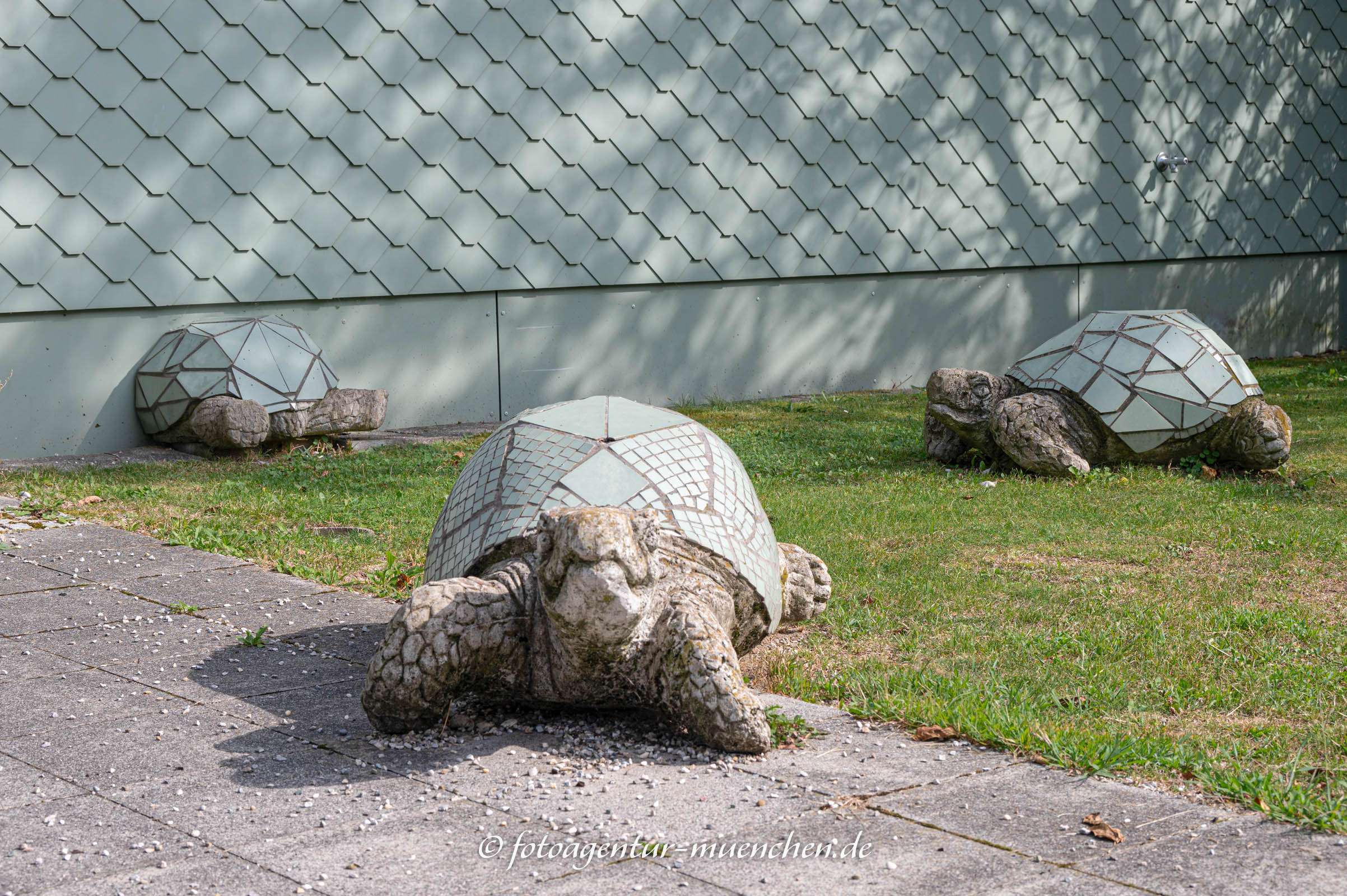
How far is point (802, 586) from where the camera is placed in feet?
15.7

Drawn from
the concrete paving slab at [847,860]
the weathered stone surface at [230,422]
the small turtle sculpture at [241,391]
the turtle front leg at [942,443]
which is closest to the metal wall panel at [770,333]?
the small turtle sculpture at [241,391]

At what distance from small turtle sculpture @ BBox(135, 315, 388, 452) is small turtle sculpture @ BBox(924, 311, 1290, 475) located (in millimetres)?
4137

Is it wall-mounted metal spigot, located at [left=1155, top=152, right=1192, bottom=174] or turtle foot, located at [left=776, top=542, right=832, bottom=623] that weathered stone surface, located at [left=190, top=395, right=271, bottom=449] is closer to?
turtle foot, located at [left=776, top=542, right=832, bottom=623]

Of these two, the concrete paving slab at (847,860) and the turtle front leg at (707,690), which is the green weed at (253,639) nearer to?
the turtle front leg at (707,690)

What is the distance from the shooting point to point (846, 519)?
22.2ft

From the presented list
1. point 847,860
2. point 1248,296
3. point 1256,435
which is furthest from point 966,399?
point 1248,296

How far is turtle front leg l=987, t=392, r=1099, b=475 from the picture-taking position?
26.2ft

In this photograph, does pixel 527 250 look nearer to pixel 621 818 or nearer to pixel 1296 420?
pixel 1296 420

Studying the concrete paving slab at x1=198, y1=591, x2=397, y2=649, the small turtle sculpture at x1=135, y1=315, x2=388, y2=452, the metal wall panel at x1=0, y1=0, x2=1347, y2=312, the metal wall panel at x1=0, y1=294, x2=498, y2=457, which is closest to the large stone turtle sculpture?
the concrete paving slab at x1=198, y1=591, x2=397, y2=649

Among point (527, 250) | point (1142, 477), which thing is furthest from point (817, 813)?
point (527, 250)

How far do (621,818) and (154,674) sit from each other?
6.15 feet

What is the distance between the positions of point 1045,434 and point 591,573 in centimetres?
548

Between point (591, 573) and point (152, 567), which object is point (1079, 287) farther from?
point (591, 573)

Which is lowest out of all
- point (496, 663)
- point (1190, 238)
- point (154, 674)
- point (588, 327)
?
point (154, 674)
